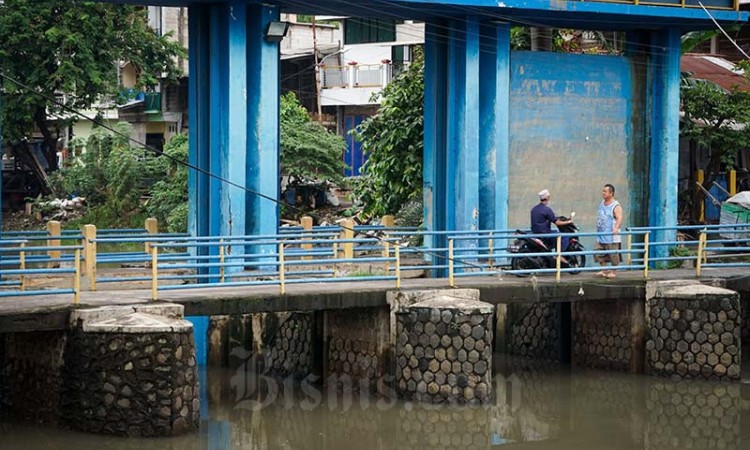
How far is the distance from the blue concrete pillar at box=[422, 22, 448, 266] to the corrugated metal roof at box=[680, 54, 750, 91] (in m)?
12.6

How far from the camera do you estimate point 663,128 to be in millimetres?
25406

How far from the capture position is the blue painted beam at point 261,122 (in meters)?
21.9

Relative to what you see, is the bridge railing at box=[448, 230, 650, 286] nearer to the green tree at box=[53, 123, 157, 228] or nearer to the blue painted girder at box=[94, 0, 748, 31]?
the blue painted girder at box=[94, 0, 748, 31]

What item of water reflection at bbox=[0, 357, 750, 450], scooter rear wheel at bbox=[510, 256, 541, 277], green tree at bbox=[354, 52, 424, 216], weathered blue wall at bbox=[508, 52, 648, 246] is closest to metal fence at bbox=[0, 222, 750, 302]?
scooter rear wheel at bbox=[510, 256, 541, 277]

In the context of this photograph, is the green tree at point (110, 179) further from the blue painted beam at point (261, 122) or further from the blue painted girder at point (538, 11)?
the blue painted beam at point (261, 122)

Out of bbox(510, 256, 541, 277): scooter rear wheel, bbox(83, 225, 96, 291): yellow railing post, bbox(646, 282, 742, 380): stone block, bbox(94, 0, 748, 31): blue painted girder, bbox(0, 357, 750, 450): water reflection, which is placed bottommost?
bbox(0, 357, 750, 450): water reflection

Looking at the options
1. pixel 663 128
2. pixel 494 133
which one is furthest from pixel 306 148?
pixel 494 133

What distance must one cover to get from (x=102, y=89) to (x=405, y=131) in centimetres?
1664

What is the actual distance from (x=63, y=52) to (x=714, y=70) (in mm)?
19832

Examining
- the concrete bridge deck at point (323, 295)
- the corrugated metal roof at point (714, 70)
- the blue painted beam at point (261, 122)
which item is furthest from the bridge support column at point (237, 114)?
the corrugated metal roof at point (714, 70)

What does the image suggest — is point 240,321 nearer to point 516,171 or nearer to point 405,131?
point 516,171

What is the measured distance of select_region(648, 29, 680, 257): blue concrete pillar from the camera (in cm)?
2542

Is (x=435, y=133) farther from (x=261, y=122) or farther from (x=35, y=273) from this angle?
(x=35, y=273)

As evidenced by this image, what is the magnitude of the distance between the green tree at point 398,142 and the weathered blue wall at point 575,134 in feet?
16.2
